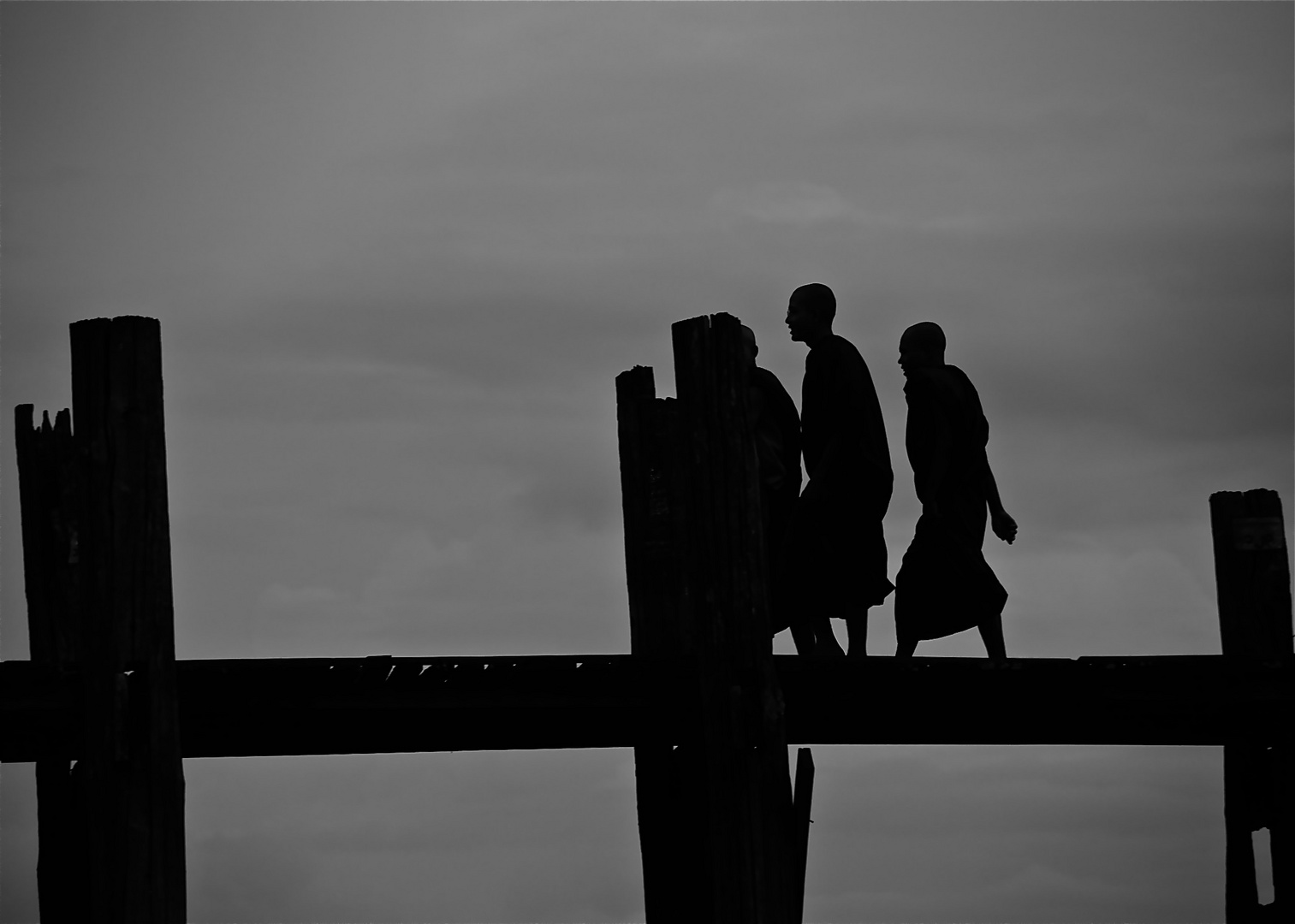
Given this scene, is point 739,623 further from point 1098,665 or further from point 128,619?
point 128,619

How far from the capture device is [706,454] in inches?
267

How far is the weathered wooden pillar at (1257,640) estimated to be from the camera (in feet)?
23.8

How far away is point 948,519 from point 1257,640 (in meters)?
1.38

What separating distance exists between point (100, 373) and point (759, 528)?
95.3 inches

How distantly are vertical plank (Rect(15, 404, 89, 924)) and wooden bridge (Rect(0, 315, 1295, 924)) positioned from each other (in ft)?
0.04

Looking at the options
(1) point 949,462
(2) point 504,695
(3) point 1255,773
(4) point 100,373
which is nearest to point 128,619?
(4) point 100,373

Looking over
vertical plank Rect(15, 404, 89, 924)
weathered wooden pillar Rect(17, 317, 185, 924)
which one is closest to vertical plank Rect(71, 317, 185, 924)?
weathered wooden pillar Rect(17, 317, 185, 924)

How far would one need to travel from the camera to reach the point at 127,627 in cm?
640

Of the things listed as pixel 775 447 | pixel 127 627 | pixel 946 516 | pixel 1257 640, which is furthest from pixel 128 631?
pixel 1257 640

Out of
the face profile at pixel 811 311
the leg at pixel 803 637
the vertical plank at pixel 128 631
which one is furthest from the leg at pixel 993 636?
the vertical plank at pixel 128 631

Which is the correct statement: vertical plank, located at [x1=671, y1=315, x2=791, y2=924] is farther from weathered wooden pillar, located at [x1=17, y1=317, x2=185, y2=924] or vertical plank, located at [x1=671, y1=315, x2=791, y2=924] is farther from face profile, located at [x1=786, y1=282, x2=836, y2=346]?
weathered wooden pillar, located at [x1=17, y1=317, x2=185, y2=924]

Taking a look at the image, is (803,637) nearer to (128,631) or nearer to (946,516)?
(946,516)

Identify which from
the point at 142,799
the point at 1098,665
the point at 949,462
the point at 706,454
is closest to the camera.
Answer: the point at 142,799

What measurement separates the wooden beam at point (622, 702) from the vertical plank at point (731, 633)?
1.45ft
